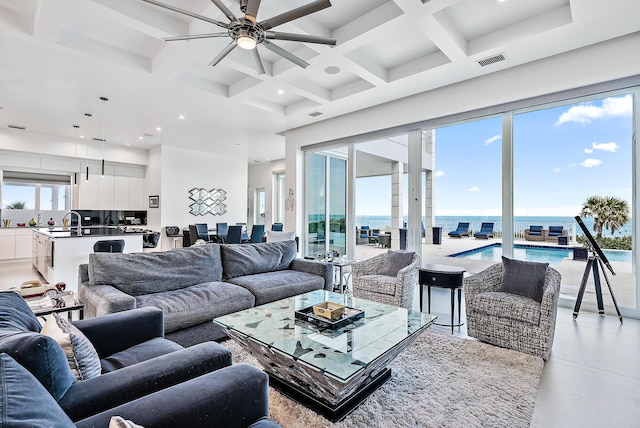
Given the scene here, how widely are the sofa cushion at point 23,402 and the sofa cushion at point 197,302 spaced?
182cm

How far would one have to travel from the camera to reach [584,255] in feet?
13.7

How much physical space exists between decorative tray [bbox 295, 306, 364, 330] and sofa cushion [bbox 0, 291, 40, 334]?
1.54 meters

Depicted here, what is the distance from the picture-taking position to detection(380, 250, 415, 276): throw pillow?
3.99 m

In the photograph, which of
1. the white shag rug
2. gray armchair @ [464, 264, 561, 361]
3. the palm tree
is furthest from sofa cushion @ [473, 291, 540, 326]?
the palm tree

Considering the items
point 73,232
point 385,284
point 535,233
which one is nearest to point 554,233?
point 535,233

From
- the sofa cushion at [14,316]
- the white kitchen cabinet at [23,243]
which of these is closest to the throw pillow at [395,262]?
the sofa cushion at [14,316]

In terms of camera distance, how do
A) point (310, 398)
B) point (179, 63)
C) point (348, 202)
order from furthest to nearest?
point (348, 202) < point (179, 63) < point (310, 398)

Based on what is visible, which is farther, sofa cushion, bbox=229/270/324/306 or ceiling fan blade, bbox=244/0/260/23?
sofa cushion, bbox=229/270/324/306

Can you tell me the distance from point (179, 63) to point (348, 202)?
3.87 metres

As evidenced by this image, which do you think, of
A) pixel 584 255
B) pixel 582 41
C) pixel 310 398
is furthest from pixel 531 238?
pixel 310 398

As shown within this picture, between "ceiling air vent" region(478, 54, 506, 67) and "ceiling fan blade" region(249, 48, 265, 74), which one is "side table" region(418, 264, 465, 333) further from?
"ceiling fan blade" region(249, 48, 265, 74)

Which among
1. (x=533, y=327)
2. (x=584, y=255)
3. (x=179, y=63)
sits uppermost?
(x=179, y=63)

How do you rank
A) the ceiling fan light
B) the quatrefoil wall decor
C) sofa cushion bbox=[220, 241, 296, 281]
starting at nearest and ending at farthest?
the ceiling fan light, sofa cushion bbox=[220, 241, 296, 281], the quatrefoil wall decor

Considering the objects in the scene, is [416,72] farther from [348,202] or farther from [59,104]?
[59,104]
